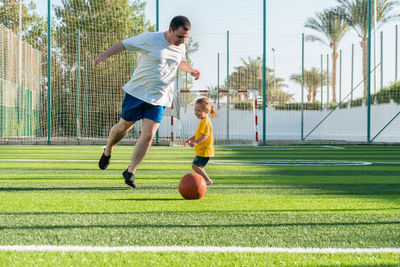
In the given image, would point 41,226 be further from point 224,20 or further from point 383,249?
point 224,20

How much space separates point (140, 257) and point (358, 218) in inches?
70.0

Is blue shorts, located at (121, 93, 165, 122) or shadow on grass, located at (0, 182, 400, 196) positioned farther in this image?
blue shorts, located at (121, 93, 165, 122)

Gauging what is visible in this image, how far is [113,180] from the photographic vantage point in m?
5.53

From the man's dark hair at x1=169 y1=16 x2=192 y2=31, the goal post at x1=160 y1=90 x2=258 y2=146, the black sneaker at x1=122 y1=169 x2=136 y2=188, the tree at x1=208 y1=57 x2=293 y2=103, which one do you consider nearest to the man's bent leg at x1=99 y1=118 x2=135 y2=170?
the black sneaker at x1=122 y1=169 x2=136 y2=188

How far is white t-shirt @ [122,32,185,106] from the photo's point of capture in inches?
192

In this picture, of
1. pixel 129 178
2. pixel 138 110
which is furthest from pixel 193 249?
pixel 138 110

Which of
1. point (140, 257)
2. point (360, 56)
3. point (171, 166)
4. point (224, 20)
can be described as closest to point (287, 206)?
point (140, 257)

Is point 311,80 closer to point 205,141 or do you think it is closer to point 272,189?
point 205,141

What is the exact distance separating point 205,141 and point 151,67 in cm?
115

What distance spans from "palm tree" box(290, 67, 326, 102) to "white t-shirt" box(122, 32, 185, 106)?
49.3ft

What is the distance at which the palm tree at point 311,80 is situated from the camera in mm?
19500

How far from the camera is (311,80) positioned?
64.8ft

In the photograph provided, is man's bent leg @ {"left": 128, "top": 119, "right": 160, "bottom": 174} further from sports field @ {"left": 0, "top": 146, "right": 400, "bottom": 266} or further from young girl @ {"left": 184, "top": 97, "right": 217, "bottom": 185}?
young girl @ {"left": 184, "top": 97, "right": 217, "bottom": 185}

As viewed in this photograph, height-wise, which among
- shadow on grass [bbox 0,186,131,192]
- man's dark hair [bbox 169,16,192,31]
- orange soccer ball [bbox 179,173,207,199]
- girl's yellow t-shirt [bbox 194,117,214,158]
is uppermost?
man's dark hair [bbox 169,16,192,31]
